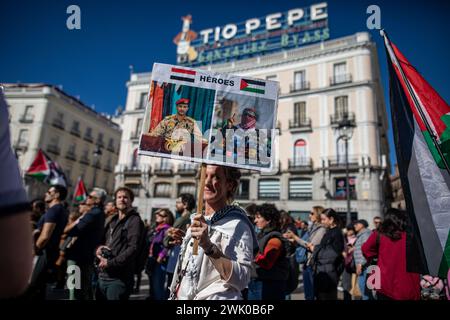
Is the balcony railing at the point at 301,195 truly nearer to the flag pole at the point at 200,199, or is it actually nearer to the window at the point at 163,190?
the window at the point at 163,190

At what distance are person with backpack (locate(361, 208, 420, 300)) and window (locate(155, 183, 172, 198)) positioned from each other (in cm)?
2308

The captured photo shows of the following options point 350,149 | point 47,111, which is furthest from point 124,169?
point 350,149

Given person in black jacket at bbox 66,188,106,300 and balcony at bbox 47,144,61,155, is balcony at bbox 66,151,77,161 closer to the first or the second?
balcony at bbox 47,144,61,155

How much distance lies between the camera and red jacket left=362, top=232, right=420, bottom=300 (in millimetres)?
2602

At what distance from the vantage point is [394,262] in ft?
8.86

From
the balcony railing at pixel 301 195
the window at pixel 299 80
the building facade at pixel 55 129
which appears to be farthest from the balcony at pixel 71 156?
the window at pixel 299 80

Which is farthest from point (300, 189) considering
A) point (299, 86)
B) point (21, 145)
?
point (21, 145)

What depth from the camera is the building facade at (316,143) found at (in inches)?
773

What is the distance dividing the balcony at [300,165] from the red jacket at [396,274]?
18505mm

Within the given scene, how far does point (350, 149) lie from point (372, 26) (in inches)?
773

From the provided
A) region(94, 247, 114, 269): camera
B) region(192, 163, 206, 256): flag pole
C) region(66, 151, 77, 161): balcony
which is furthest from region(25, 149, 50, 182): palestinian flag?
region(66, 151, 77, 161): balcony
